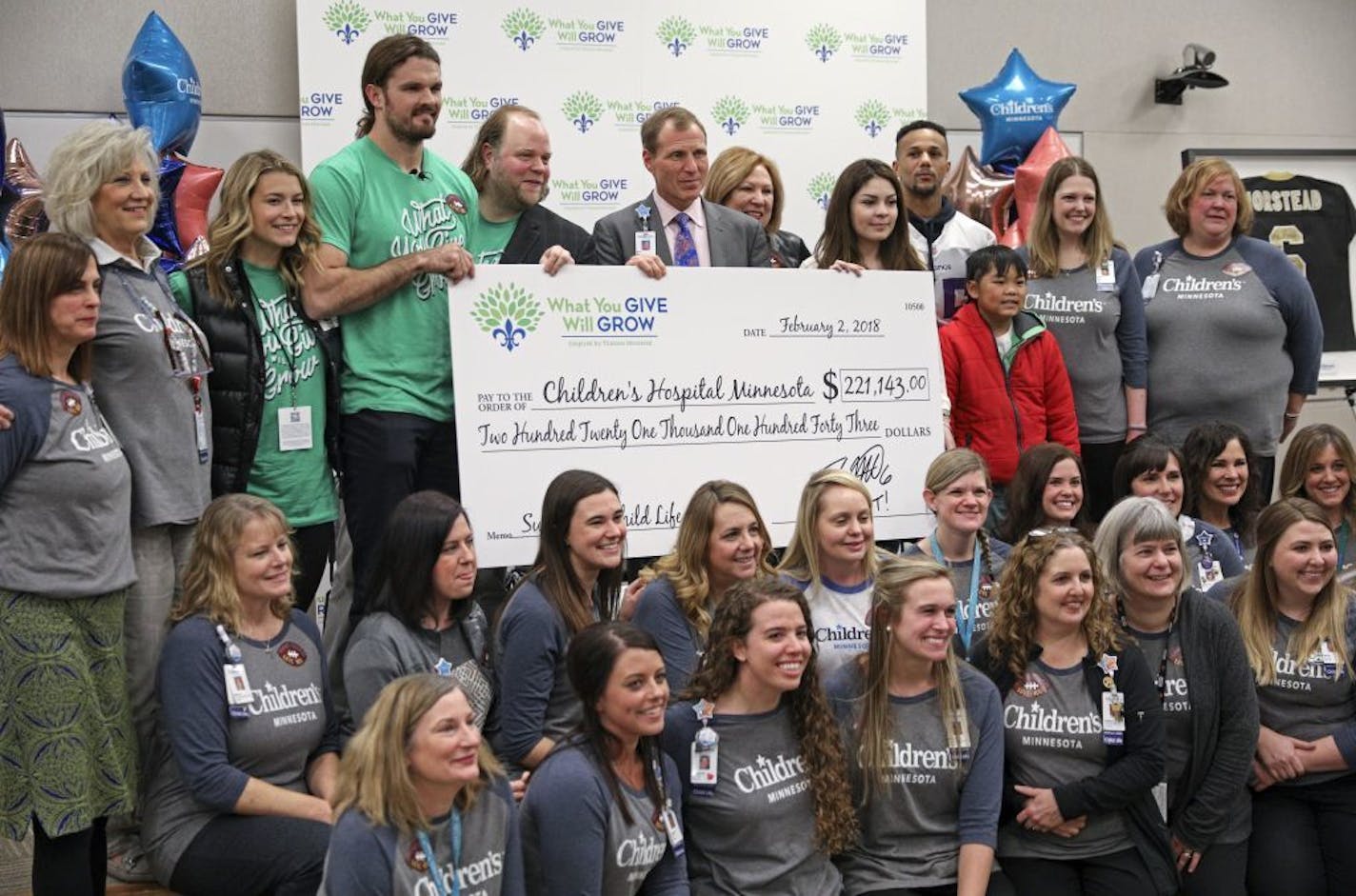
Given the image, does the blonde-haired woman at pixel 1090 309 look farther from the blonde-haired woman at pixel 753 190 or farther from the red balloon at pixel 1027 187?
the red balloon at pixel 1027 187

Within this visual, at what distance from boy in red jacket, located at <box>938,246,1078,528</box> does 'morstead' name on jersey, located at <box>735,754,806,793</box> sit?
1.67 metres

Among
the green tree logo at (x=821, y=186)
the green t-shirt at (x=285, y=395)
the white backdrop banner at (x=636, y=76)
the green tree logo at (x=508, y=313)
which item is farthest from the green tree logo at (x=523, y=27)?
the green t-shirt at (x=285, y=395)

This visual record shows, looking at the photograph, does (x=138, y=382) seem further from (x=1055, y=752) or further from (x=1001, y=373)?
(x=1001, y=373)

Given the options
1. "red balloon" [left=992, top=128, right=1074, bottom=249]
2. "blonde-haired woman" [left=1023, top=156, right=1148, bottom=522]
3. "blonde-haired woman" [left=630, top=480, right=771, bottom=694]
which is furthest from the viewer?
"red balloon" [left=992, top=128, right=1074, bottom=249]

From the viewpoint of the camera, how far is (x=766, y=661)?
11.0 ft

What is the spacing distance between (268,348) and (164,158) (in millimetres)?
2600

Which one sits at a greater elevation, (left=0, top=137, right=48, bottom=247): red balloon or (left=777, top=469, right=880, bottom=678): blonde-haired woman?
(left=0, top=137, right=48, bottom=247): red balloon

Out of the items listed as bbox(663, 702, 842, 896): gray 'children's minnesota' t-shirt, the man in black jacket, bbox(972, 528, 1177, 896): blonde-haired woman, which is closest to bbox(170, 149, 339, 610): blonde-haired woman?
the man in black jacket

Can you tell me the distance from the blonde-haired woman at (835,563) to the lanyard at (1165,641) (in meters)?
0.69

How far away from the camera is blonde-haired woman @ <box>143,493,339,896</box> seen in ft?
10.6

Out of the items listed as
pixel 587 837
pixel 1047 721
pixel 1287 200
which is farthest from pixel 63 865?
pixel 1287 200

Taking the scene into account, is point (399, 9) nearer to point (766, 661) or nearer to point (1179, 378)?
point (1179, 378)

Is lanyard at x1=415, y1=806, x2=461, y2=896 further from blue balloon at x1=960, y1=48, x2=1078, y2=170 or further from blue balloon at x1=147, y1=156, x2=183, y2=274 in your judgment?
blue balloon at x1=960, y1=48, x2=1078, y2=170

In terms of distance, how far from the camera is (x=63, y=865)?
3.24 m
